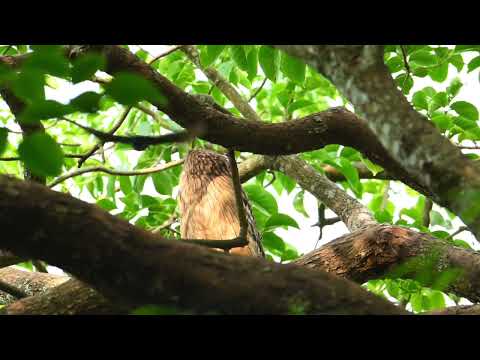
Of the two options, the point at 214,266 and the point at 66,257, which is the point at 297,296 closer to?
the point at 214,266

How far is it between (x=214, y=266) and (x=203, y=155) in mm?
3113

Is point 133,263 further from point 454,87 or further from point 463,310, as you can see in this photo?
point 454,87

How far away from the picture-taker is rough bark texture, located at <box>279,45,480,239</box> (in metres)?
1.29

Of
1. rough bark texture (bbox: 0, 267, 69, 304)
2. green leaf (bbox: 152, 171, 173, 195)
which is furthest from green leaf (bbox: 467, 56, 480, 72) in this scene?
rough bark texture (bbox: 0, 267, 69, 304)

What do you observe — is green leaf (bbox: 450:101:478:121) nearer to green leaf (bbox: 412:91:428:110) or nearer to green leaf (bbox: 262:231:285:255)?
green leaf (bbox: 412:91:428:110)

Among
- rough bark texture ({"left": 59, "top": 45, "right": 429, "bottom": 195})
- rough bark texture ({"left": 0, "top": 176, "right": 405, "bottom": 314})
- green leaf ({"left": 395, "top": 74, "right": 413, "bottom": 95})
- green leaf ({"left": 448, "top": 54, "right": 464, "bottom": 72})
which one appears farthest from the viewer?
green leaf ({"left": 448, "top": 54, "right": 464, "bottom": 72})

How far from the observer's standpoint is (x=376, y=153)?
2.82 metres

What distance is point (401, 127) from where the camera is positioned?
4.36 ft

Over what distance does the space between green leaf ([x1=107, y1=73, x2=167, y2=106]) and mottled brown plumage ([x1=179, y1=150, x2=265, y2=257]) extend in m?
2.65

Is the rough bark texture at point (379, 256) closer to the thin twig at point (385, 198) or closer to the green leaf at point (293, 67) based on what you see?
the green leaf at point (293, 67)
